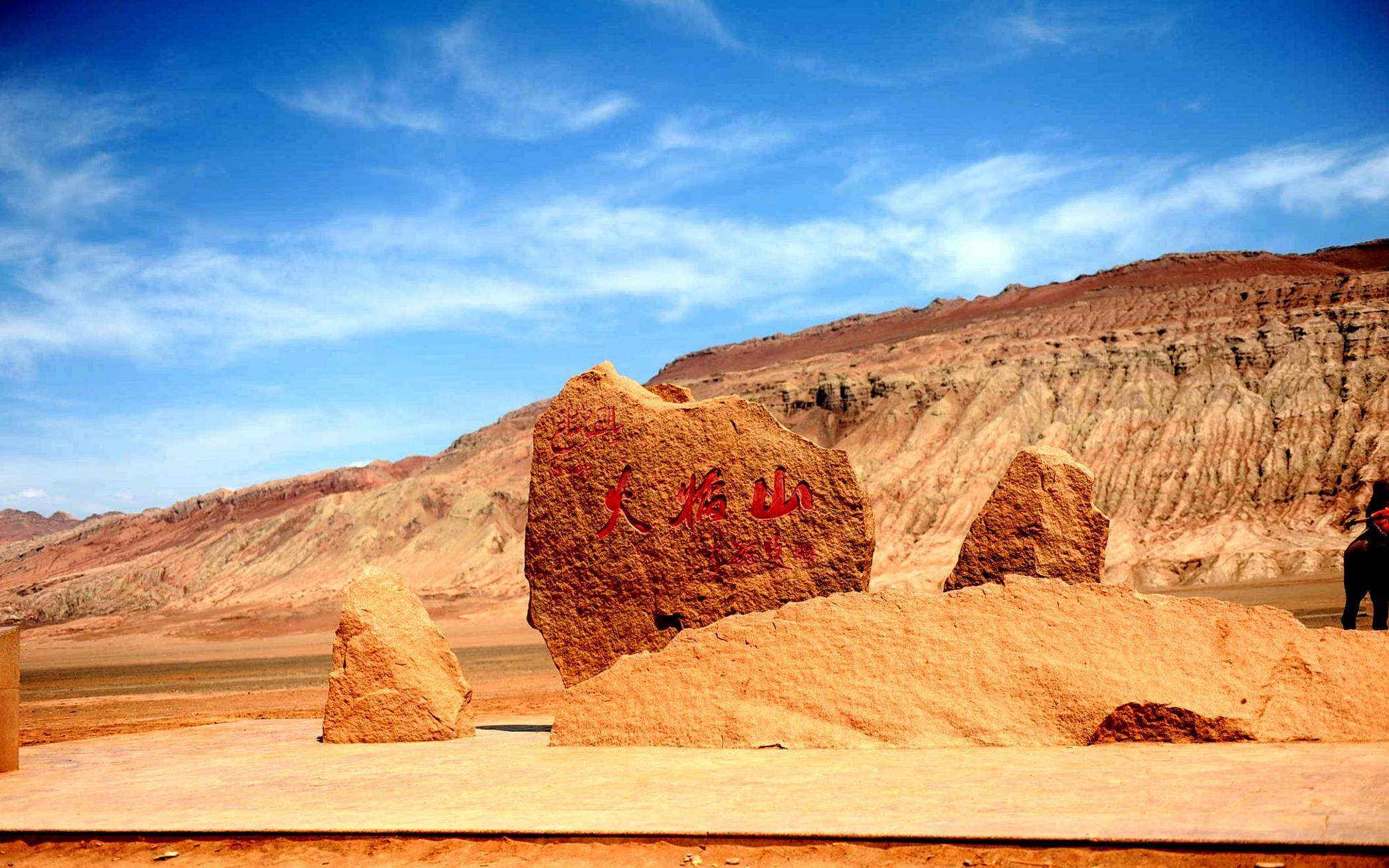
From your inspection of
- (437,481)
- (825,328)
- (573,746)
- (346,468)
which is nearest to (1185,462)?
(573,746)

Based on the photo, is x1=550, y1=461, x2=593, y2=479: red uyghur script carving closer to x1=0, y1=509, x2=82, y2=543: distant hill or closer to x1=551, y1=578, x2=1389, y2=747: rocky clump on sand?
x1=551, y1=578, x2=1389, y2=747: rocky clump on sand

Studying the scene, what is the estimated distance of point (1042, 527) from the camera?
31.9 feet

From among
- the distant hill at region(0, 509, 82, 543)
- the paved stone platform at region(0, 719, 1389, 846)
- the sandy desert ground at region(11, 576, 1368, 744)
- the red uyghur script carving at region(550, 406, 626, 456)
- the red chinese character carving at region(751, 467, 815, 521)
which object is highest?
the distant hill at region(0, 509, 82, 543)

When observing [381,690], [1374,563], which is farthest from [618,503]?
[1374,563]

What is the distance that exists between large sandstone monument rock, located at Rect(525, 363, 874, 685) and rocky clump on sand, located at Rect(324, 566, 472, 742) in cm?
119

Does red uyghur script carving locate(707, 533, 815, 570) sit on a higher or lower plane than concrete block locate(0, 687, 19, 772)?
higher

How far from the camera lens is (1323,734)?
6867 millimetres

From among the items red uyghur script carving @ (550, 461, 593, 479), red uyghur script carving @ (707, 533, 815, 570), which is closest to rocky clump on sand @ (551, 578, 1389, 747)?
red uyghur script carving @ (707, 533, 815, 570)

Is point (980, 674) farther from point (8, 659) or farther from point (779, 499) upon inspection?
point (8, 659)

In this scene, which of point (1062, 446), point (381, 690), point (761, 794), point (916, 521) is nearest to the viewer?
point (761, 794)

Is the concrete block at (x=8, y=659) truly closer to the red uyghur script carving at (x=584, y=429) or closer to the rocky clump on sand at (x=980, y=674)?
the rocky clump on sand at (x=980, y=674)

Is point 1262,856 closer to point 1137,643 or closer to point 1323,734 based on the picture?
point 1323,734

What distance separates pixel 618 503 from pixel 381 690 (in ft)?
8.51

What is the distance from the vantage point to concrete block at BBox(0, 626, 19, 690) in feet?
26.8
